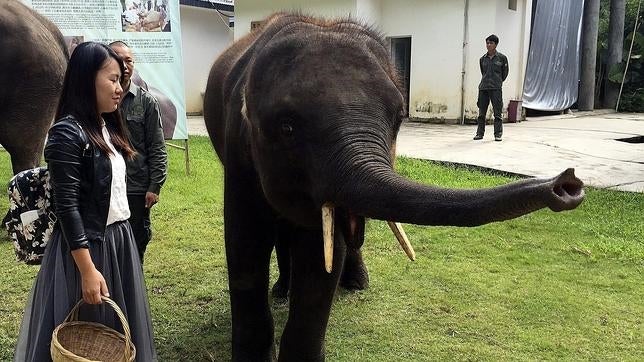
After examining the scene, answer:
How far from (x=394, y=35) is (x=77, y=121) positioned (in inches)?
513

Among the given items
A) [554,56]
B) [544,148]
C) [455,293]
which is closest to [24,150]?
[455,293]

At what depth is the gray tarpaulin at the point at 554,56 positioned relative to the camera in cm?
1673

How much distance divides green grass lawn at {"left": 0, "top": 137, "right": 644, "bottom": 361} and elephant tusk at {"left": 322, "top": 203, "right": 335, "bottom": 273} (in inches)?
52.1

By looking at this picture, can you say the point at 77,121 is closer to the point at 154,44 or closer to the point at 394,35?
the point at 154,44

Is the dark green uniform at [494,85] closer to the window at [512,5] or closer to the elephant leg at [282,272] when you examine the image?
the window at [512,5]

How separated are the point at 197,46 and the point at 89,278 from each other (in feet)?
49.1

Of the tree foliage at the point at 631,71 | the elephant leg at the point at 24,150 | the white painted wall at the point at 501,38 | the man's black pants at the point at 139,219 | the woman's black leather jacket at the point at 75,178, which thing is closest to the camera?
the woman's black leather jacket at the point at 75,178

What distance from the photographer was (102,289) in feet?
7.66

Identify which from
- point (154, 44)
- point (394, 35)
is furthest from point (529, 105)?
point (154, 44)

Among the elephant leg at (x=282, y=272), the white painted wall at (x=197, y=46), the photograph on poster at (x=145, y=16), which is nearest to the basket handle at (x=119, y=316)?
the elephant leg at (x=282, y=272)

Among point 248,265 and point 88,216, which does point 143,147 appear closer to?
point 248,265

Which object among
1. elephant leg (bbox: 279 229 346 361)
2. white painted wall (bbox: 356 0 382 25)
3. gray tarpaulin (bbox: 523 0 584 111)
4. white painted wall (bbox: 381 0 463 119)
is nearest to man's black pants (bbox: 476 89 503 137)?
white painted wall (bbox: 381 0 463 119)

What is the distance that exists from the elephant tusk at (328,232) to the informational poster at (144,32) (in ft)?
16.6

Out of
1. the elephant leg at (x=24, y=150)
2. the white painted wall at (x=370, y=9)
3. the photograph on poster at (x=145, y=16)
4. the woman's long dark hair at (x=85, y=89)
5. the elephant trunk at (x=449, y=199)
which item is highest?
the white painted wall at (x=370, y=9)
